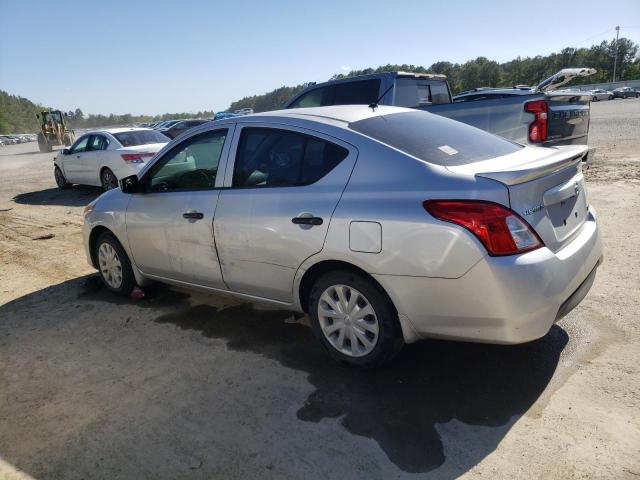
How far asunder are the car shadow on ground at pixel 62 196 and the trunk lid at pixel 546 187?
10087mm

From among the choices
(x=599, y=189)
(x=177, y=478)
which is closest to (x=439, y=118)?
(x=177, y=478)

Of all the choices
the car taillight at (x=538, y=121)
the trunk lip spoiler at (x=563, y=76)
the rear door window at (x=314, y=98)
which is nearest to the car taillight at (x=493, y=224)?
the car taillight at (x=538, y=121)

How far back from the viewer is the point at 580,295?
2.97 metres

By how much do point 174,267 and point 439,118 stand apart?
2.54 m

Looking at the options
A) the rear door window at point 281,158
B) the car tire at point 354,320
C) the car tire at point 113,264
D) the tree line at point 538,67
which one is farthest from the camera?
the tree line at point 538,67

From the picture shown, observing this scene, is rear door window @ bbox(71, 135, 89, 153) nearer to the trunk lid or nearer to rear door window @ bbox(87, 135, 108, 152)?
rear door window @ bbox(87, 135, 108, 152)

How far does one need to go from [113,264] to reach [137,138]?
757cm

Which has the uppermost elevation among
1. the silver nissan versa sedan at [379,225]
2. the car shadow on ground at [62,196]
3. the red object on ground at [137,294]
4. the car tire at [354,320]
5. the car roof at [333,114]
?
the car roof at [333,114]

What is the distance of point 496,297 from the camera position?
100 inches

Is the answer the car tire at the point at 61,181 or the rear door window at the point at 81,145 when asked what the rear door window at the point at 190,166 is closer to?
the rear door window at the point at 81,145

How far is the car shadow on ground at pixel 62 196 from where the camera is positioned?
11.4 m

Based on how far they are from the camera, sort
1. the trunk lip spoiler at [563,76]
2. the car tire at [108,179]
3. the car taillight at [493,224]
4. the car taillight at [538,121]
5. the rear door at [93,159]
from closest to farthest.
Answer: the car taillight at [493,224] → the car taillight at [538,121] → the trunk lip spoiler at [563,76] → the car tire at [108,179] → the rear door at [93,159]

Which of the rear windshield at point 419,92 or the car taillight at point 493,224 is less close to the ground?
the rear windshield at point 419,92

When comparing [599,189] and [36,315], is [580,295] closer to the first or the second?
[36,315]
